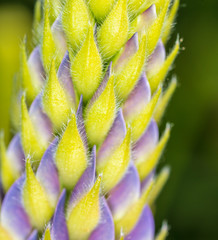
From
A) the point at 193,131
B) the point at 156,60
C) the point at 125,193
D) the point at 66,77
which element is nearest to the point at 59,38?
the point at 66,77

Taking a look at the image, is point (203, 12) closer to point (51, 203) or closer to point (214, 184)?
point (214, 184)

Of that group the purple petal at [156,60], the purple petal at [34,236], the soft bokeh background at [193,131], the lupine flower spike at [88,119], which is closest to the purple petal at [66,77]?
the lupine flower spike at [88,119]

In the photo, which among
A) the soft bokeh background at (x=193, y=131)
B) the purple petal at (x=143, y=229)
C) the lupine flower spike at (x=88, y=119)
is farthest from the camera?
the soft bokeh background at (x=193, y=131)

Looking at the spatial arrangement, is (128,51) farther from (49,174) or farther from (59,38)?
(49,174)

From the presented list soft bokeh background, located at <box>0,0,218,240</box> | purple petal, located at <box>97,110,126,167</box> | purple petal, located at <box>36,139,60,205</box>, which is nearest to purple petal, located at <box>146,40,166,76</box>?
purple petal, located at <box>97,110,126,167</box>

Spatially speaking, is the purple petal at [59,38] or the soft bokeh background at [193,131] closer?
the purple petal at [59,38]

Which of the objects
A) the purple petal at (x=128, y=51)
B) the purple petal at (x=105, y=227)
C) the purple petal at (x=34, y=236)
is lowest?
the purple petal at (x=34, y=236)

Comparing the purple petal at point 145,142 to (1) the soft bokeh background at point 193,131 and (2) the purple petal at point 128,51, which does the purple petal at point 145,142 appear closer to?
(2) the purple petal at point 128,51

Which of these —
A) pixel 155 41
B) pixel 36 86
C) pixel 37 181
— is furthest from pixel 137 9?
pixel 37 181

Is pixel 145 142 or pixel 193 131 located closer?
pixel 145 142
